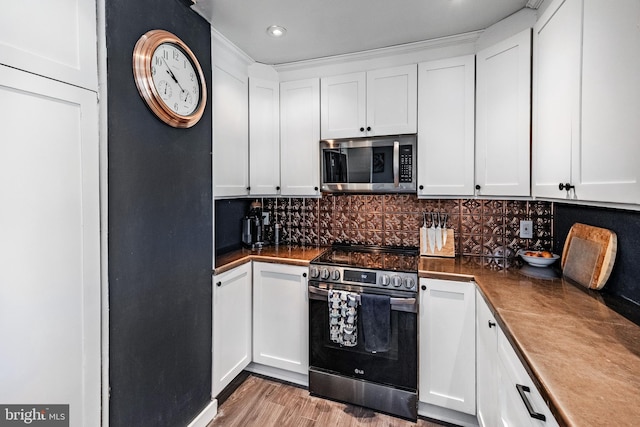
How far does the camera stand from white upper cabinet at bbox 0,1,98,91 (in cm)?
95

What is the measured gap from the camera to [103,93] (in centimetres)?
121

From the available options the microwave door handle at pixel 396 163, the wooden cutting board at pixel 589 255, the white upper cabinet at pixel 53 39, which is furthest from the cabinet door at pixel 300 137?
the wooden cutting board at pixel 589 255

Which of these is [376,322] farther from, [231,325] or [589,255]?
[589,255]

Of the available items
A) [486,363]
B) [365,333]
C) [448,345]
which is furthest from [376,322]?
[486,363]

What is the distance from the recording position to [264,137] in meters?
2.48

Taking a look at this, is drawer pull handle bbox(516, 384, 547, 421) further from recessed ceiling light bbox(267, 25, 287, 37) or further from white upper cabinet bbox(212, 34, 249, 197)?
recessed ceiling light bbox(267, 25, 287, 37)

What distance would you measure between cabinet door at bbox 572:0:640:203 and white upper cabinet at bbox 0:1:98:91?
1.90 m

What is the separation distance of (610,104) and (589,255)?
0.87m

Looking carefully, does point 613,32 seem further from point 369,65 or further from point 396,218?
point 396,218

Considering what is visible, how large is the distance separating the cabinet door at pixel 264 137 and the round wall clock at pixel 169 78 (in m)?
0.67

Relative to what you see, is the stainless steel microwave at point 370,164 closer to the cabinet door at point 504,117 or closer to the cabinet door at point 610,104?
the cabinet door at point 504,117

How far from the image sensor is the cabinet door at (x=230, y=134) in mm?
1994

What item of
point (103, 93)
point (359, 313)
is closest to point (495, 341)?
point (359, 313)

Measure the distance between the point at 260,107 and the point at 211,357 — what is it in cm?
190
